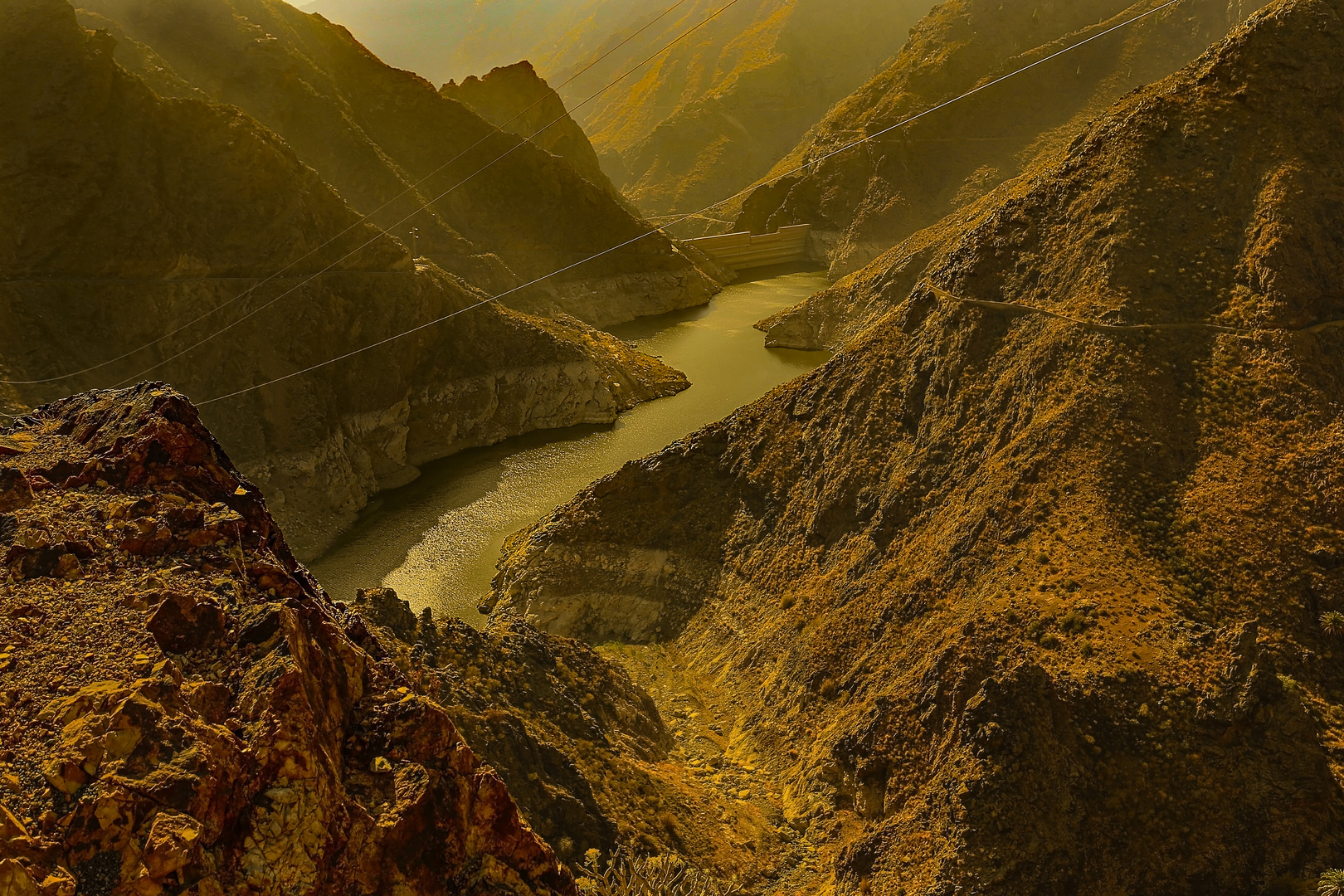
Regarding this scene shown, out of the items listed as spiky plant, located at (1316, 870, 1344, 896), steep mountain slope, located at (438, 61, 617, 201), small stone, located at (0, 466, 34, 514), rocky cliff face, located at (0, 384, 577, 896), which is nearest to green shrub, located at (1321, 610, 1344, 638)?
spiky plant, located at (1316, 870, 1344, 896)

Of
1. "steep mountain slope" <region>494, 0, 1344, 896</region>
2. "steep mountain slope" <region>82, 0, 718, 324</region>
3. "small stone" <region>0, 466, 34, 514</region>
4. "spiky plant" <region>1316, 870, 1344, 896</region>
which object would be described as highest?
"steep mountain slope" <region>82, 0, 718, 324</region>

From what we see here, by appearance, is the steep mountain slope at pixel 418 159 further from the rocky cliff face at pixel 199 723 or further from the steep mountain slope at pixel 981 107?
the rocky cliff face at pixel 199 723

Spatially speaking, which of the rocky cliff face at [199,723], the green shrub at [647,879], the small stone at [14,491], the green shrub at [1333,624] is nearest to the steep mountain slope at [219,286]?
the green shrub at [647,879]

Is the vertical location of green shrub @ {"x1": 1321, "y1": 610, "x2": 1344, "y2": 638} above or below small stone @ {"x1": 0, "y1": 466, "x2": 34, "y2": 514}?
below

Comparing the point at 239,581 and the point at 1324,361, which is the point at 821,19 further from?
the point at 239,581

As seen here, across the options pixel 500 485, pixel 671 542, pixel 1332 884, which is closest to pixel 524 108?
pixel 500 485

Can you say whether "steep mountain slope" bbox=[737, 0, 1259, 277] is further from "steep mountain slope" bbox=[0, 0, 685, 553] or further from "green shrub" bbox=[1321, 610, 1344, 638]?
"green shrub" bbox=[1321, 610, 1344, 638]

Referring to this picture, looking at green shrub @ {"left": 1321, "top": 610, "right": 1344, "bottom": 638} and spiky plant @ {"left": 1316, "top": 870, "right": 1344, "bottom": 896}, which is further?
green shrub @ {"left": 1321, "top": 610, "right": 1344, "bottom": 638}

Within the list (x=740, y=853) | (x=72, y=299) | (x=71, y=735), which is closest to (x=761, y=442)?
(x=740, y=853)
